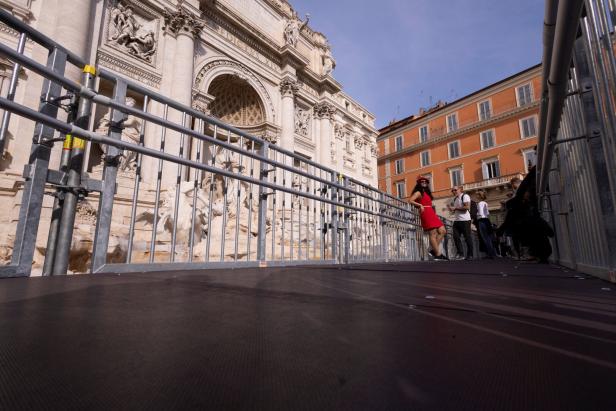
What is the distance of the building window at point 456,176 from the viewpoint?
24.6 m

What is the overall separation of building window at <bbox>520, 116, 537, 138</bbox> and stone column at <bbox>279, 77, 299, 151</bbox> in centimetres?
1609

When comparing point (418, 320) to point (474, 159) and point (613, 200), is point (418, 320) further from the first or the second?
point (474, 159)

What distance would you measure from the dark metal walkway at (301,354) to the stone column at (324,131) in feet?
52.9

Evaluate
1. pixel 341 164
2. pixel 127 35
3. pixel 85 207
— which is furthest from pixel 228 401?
pixel 341 164

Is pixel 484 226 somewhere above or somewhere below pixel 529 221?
above

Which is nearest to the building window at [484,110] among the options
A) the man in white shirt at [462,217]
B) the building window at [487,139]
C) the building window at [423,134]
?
the building window at [487,139]

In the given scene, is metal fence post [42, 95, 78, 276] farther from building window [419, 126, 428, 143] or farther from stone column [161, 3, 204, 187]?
building window [419, 126, 428, 143]

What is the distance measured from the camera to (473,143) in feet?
79.0

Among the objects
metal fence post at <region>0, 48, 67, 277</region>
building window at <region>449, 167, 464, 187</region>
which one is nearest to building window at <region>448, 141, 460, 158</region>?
building window at <region>449, 167, 464, 187</region>

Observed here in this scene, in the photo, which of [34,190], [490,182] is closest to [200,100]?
[34,190]

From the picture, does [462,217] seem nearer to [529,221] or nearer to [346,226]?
[529,221]

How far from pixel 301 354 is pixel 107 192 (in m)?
2.15

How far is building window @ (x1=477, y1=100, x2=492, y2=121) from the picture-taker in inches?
925

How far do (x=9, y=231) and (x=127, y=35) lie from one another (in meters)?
6.79
